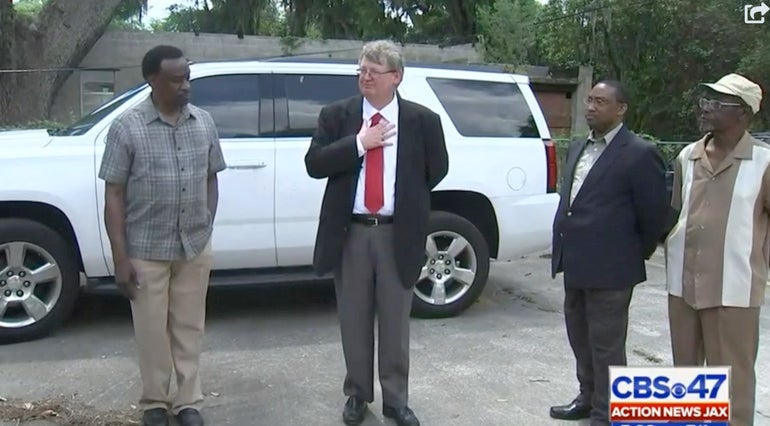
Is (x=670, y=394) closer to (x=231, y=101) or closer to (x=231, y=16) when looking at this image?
(x=231, y=101)

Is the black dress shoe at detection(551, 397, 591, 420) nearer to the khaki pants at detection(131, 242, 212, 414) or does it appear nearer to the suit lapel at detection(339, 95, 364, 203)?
the suit lapel at detection(339, 95, 364, 203)

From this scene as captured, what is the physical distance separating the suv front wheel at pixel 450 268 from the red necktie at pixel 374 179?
206 centimetres

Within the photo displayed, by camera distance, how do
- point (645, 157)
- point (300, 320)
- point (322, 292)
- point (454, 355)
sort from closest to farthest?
point (645, 157) → point (454, 355) → point (300, 320) → point (322, 292)

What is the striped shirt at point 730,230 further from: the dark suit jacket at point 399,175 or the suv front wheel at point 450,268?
the suv front wheel at point 450,268

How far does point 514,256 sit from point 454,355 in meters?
1.44

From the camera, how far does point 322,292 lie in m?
6.70

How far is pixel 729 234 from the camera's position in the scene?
316 cm

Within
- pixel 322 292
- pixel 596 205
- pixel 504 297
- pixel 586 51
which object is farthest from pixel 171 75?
pixel 586 51

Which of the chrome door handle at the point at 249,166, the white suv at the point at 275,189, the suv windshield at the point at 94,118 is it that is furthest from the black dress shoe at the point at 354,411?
the suv windshield at the point at 94,118

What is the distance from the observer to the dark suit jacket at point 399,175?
3.69 m

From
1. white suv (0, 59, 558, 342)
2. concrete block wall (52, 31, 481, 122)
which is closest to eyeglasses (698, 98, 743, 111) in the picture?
white suv (0, 59, 558, 342)

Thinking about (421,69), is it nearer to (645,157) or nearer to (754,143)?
(645,157)

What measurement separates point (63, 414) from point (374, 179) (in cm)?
209

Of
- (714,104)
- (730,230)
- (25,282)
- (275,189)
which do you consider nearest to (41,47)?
(25,282)
